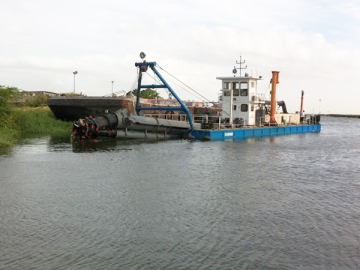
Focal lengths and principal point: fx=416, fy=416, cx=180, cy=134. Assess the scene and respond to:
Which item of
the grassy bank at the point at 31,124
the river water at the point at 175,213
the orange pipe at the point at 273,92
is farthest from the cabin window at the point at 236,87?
the river water at the point at 175,213

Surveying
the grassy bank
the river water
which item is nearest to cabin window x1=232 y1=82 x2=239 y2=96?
Answer: the grassy bank

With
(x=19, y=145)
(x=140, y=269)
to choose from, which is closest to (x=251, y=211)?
(x=140, y=269)

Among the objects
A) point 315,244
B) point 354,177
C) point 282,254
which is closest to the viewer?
point 282,254

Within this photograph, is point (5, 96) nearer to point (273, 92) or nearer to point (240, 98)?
point (240, 98)

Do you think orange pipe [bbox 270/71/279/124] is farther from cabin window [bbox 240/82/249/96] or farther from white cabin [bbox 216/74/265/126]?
cabin window [bbox 240/82/249/96]

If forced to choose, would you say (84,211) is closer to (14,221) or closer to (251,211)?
(14,221)

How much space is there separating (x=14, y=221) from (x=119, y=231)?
121 inches

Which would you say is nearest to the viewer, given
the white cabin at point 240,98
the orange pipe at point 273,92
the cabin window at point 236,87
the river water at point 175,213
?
the river water at point 175,213

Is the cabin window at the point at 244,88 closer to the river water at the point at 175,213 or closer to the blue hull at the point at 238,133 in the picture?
the blue hull at the point at 238,133

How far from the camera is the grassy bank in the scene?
3431 cm

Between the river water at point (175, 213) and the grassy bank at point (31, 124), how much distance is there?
10854mm

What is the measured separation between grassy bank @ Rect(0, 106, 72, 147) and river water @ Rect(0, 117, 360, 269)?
35.6 ft

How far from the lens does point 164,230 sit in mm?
11266

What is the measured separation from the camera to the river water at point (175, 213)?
942cm
